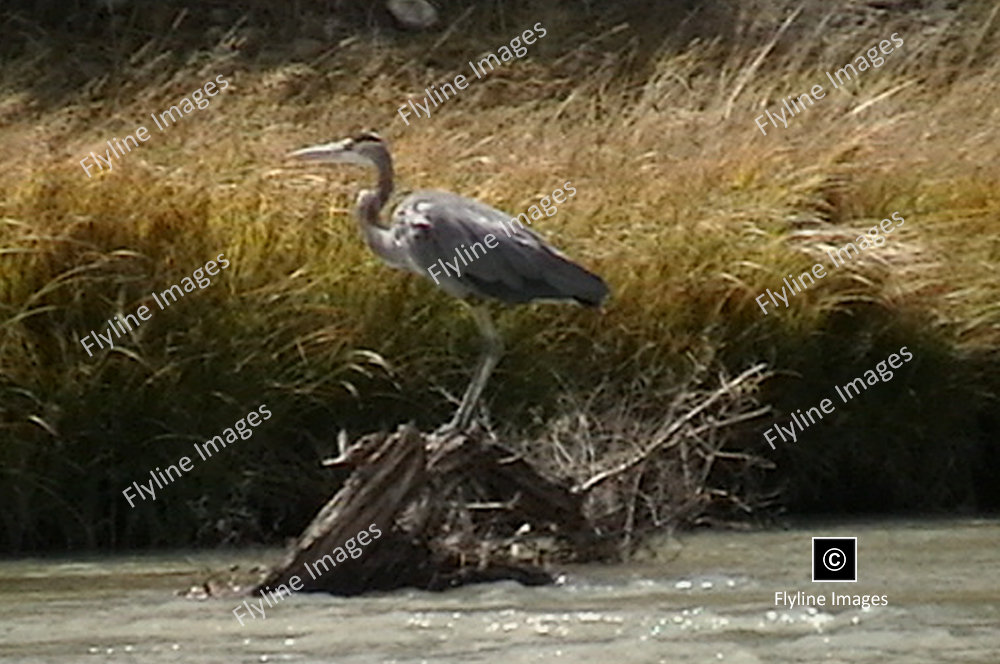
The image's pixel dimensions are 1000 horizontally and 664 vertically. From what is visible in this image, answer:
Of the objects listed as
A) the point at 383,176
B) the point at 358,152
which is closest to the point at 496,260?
the point at 383,176

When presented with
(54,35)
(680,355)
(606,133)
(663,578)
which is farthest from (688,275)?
(54,35)

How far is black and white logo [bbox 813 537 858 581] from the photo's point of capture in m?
9.45

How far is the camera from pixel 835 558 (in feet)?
31.9

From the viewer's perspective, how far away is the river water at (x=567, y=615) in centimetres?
820

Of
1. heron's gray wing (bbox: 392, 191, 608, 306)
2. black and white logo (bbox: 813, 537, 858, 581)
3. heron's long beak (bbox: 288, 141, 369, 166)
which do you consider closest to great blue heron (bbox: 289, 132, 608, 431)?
heron's gray wing (bbox: 392, 191, 608, 306)

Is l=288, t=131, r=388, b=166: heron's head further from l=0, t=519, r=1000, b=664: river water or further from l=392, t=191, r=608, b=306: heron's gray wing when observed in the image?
l=0, t=519, r=1000, b=664: river water

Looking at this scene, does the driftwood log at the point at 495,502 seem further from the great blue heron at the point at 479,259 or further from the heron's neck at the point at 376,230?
the heron's neck at the point at 376,230

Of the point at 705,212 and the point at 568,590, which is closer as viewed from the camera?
the point at 568,590

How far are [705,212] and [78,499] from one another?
123 inches

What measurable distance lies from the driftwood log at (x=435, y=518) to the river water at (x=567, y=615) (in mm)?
85

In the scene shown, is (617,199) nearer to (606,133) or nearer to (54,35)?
(606,133)

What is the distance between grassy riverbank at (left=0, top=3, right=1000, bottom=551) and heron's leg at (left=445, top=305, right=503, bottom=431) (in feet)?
2.10

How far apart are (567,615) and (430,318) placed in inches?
96.3

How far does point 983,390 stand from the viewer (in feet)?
36.5
